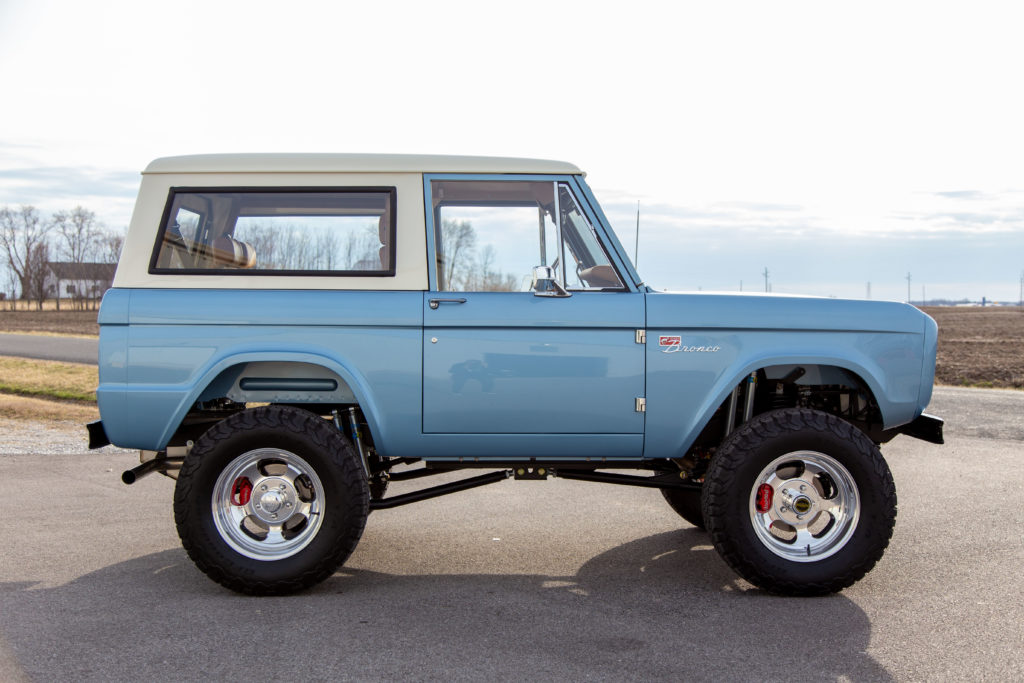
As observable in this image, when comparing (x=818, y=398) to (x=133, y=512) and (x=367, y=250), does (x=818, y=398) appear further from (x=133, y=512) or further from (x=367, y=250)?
(x=133, y=512)

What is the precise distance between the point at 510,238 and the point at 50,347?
27290 millimetres

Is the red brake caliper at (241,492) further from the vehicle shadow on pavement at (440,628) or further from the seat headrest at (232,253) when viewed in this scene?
the seat headrest at (232,253)

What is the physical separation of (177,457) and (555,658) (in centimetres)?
255

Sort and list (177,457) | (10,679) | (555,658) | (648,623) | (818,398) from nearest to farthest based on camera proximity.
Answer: (10,679) < (555,658) < (648,623) < (177,457) < (818,398)

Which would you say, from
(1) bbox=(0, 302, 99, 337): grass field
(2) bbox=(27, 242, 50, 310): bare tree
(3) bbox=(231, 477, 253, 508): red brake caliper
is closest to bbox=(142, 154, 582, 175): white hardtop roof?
(3) bbox=(231, 477, 253, 508): red brake caliper

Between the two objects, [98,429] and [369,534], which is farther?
[369,534]

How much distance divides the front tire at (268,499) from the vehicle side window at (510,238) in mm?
1077

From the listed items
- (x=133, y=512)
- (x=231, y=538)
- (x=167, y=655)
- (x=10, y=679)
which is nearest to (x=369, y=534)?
(x=231, y=538)

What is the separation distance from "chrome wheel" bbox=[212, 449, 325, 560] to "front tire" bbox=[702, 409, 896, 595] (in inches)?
83.2

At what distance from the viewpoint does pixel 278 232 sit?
17.0 ft

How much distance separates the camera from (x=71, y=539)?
5.78m

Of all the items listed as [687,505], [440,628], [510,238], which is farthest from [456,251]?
[687,505]

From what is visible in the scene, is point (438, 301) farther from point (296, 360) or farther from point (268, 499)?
point (268, 499)

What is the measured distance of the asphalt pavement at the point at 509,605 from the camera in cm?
377
